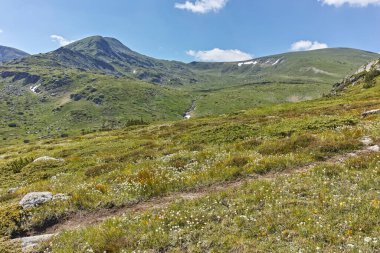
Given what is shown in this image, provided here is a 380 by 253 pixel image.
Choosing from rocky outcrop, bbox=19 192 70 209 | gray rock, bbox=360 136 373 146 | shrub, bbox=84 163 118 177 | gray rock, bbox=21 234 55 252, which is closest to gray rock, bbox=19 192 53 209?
rocky outcrop, bbox=19 192 70 209

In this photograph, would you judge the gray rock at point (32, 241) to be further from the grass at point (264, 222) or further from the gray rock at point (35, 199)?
the gray rock at point (35, 199)

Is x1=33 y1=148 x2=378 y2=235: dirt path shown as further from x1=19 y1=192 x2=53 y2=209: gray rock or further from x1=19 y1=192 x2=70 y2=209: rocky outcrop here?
x1=19 y1=192 x2=53 y2=209: gray rock

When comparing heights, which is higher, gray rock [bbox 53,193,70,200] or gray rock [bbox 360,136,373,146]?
gray rock [bbox 360,136,373,146]

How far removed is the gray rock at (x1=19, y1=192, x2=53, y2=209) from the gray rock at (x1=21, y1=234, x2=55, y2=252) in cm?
302

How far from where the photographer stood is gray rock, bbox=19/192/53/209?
16.3 metres

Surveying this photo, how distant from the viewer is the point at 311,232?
403 inches

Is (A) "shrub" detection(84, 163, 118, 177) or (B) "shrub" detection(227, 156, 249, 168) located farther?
(A) "shrub" detection(84, 163, 118, 177)

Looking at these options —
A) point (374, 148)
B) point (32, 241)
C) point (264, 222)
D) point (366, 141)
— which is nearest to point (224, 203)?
point (264, 222)

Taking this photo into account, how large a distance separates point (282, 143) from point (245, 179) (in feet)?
21.9

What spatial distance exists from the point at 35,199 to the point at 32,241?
4.05 metres

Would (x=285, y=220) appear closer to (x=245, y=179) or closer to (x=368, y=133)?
(x=245, y=179)

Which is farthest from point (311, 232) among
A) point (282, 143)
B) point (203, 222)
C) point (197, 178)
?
point (282, 143)

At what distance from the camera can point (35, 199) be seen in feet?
54.7

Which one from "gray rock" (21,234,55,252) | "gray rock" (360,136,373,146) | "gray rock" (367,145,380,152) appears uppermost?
"gray rock" (360,136,373,146)
